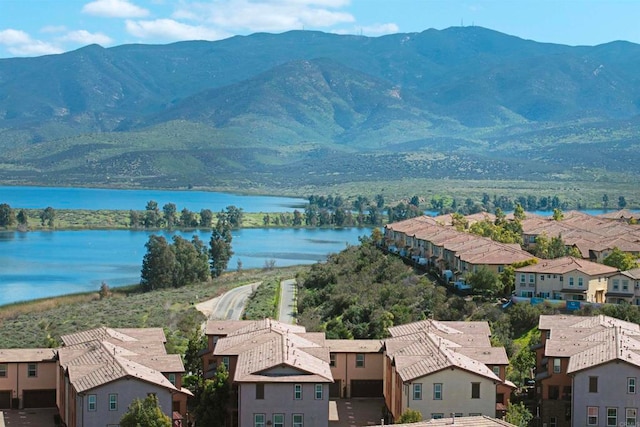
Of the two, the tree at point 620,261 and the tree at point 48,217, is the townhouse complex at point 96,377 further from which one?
the tree at point 48,217

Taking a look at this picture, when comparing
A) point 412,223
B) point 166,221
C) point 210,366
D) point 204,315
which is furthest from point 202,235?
point 210,366

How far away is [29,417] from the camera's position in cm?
2983

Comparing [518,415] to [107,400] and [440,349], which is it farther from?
[107,400]

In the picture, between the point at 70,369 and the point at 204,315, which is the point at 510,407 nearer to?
the point at 70,369

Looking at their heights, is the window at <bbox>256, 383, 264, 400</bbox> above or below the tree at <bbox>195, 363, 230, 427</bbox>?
above

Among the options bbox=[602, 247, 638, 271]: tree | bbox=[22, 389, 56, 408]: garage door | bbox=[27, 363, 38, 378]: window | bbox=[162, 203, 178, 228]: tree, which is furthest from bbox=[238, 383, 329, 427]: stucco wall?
bbox=[162, 203, 178, 228]: tree

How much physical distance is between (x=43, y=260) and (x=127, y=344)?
67.5m

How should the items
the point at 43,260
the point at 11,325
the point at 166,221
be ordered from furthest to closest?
1. the point at 166,221
2. the point at 43,260
3. the point at 11,325

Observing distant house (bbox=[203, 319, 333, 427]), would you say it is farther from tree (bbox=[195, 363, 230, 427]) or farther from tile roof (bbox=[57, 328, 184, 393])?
tile roof (bbox=[57, 328, 184, 393])

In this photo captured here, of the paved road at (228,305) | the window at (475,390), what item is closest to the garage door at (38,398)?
the window at (475,390)

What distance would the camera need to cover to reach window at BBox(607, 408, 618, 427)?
2752cm

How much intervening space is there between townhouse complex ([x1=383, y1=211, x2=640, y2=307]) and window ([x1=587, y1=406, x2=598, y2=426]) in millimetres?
16083

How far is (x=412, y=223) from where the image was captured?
7019 centimetres

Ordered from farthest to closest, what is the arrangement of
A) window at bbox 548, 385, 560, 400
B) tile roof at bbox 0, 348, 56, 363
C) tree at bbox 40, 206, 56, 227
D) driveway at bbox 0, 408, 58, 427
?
tree at bbox 40, 206, 56, 227, tile roof at bbox 0, 348, 56, 363, window at bbox 548, 385, 560, 400, driveway at bbox 0, 408, 58, 427
